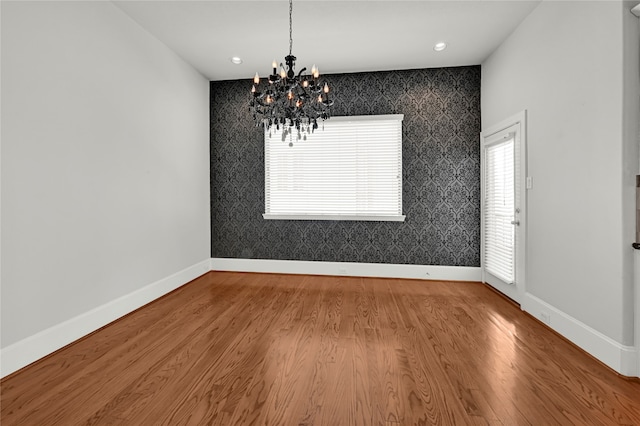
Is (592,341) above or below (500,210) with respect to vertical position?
below

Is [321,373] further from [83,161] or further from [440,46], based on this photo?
[440,46]

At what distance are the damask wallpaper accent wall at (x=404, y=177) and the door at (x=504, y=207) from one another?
0.78ft

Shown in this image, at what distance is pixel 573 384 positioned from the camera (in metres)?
1.91

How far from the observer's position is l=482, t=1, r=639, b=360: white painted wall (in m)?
2.03

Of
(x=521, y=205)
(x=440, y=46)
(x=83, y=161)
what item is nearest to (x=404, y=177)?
(x=521, y=205)

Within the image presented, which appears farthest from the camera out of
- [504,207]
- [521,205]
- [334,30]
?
[504,207]

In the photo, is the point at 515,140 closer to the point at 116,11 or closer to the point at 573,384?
the point at 573,384

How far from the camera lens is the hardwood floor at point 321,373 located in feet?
5.38

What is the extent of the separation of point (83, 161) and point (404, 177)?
3.81m

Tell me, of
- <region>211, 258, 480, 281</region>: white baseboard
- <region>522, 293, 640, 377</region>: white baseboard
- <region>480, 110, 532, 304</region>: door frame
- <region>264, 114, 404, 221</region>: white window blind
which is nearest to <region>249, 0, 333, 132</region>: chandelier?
<region>264, 114, 404, 221</region>: white window blind

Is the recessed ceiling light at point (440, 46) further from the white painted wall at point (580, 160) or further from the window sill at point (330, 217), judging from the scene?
the window sill at point (330, 217)

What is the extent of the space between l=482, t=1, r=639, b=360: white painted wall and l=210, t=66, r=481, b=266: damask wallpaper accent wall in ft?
3.54

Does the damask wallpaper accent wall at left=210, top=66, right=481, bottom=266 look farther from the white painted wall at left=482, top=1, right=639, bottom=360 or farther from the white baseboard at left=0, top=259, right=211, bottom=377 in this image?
the white baseboard at left=0, top=259, right=211, bottom=377

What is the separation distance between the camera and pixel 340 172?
14.9ft
